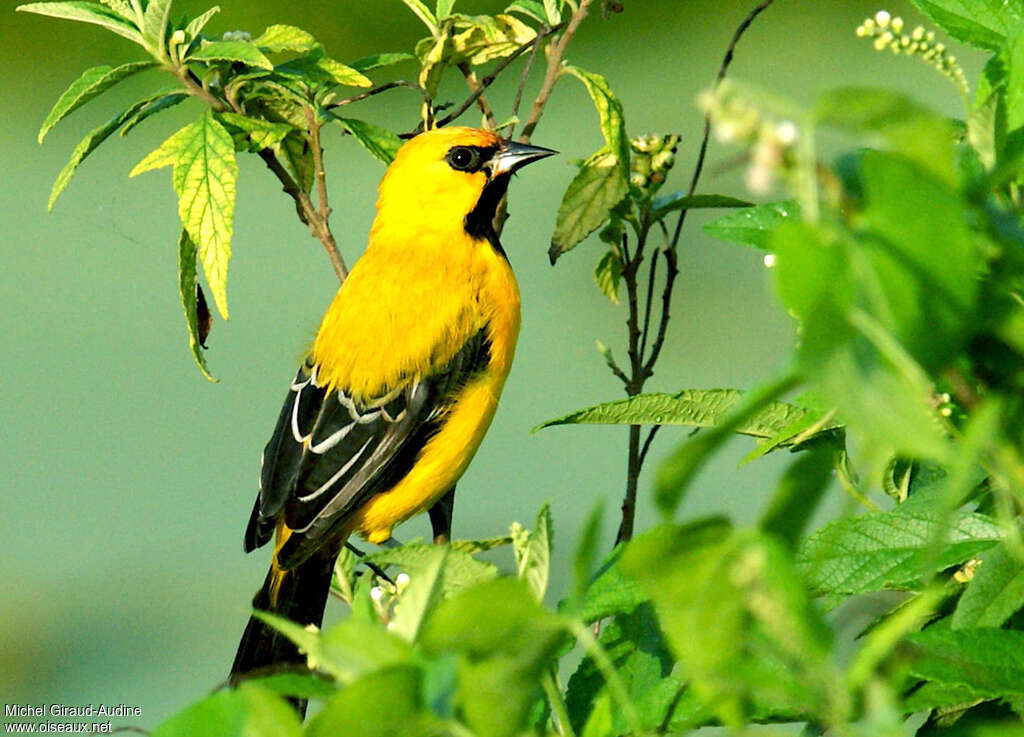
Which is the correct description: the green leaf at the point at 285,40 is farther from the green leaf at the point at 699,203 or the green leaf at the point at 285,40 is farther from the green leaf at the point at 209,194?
the green leaf at the point at 699,203

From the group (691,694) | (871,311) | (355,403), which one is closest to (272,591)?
(355,403)

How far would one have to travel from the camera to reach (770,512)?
35cm

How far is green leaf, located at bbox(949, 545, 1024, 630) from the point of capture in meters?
0.67

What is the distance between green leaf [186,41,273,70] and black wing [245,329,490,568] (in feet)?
2.47

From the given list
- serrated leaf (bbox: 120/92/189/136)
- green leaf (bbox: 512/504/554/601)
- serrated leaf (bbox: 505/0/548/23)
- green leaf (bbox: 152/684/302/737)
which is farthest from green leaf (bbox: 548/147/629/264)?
green leaf (bbox: 152/684/302/737)

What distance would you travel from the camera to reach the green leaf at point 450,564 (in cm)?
78

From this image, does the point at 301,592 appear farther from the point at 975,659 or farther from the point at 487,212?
the point at 975,659

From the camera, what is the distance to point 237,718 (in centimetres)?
43

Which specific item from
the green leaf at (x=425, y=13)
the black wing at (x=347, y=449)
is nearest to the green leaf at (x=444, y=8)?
the green leaf at (x=425, y=13)

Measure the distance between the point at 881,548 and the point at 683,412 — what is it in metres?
0.17

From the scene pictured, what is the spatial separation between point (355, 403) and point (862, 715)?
1551 millimetres

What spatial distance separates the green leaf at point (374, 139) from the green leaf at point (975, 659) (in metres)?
0.83

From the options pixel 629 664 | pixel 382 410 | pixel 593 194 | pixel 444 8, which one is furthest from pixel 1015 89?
pixel 382 410

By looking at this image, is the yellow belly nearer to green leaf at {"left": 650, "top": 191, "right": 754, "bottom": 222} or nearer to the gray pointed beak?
the gray pointed beak
